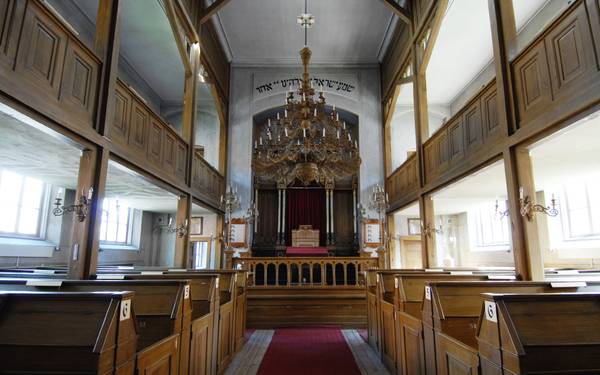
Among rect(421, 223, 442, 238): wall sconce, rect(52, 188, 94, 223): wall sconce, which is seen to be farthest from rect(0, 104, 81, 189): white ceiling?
rect(421, 223, 442, 238): wall sconce

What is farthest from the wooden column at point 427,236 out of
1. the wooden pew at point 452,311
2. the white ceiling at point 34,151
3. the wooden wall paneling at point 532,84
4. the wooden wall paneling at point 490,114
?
the white ceiling at point 34,151

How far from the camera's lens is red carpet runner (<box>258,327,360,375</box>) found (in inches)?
175

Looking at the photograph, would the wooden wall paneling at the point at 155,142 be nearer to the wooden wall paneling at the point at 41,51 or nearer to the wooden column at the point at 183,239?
the wooden column at the point at 183,239

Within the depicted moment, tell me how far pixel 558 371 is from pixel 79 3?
385 inches

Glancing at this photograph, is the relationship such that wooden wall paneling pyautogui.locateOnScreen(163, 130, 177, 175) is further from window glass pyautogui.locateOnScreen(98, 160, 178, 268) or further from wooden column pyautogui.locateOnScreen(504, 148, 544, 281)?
wooden column pyautogui.locateOnScreen(504, 148, 544, 281)

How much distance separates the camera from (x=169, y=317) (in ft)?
9.21

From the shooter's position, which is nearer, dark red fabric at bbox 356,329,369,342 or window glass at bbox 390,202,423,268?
dark red fabric at bbox 356,329,369,342

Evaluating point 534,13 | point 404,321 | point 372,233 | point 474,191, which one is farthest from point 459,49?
point 404,321

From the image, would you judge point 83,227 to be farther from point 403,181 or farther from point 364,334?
point 403,181

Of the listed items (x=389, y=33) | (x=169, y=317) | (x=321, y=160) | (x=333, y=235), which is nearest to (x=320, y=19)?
(x=389, y=33)

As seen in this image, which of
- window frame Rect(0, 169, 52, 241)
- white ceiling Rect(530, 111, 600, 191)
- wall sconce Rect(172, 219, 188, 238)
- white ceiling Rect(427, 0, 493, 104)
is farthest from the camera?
white ceiling Rect(427, 0, 493, 104)

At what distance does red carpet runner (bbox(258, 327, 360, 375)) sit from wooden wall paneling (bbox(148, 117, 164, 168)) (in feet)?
12.2

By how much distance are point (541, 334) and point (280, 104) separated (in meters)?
10.9

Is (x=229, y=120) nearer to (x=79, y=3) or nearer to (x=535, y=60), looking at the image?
(x=79, y=3)
